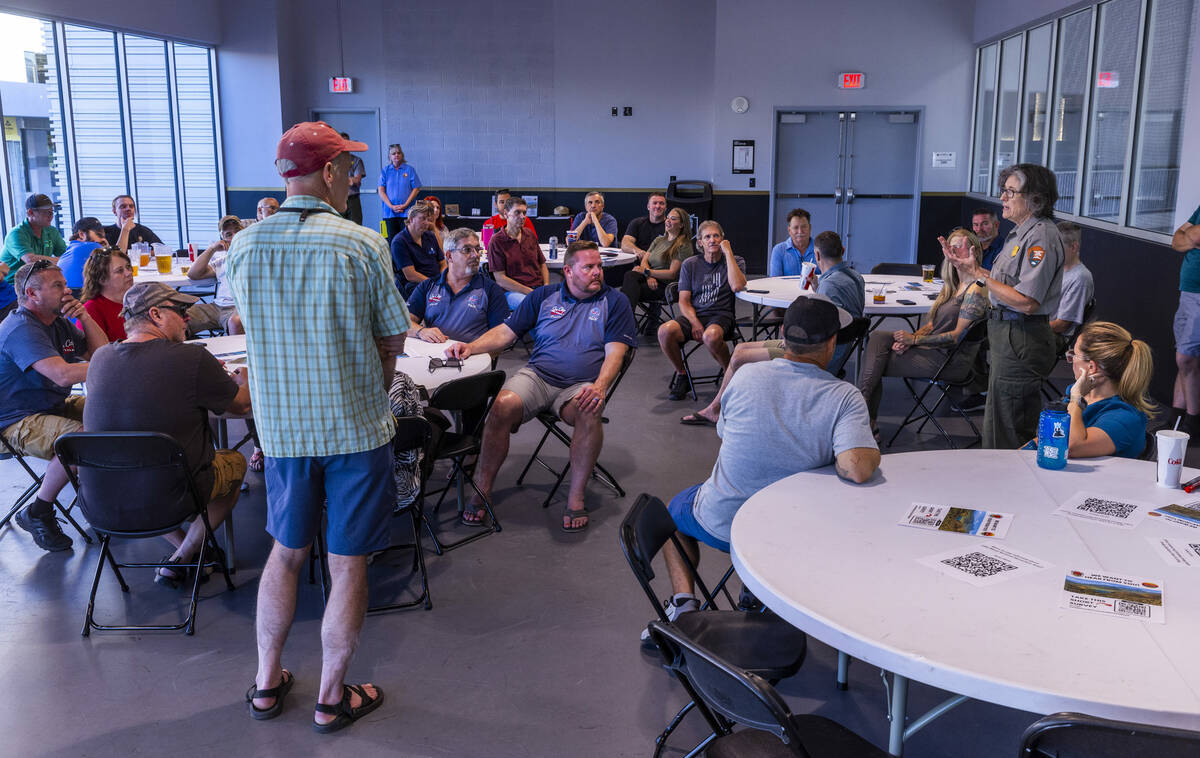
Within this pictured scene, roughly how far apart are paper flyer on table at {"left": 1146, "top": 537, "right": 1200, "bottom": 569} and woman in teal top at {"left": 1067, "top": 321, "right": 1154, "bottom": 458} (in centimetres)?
77

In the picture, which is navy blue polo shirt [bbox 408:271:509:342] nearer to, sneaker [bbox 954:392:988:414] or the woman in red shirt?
the woman in red shirt

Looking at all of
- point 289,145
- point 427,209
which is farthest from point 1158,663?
point 427,209

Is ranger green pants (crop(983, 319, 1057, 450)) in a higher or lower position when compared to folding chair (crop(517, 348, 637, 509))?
higher

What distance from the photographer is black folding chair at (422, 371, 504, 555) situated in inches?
161

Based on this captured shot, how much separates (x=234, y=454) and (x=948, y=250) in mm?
3930

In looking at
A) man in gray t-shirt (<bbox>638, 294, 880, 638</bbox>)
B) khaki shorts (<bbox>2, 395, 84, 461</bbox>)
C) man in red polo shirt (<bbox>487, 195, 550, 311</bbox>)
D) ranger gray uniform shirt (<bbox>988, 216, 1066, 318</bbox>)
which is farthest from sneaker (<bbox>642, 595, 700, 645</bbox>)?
man in red polo shirt (<bbox>487, 195, 550, 311</bbox>)

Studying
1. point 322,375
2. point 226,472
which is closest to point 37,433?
point 226,472

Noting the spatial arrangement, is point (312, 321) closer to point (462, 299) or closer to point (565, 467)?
point (565, 467)

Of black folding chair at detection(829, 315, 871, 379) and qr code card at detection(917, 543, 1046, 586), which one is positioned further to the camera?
black folding chair at detection(829, 315, 871, 379)

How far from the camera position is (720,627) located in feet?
8.60

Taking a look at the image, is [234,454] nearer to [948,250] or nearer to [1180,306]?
[948,250]

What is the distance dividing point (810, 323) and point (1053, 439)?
2.74ft

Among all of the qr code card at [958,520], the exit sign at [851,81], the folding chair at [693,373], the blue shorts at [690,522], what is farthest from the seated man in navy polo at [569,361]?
the exit sign at [851,81]

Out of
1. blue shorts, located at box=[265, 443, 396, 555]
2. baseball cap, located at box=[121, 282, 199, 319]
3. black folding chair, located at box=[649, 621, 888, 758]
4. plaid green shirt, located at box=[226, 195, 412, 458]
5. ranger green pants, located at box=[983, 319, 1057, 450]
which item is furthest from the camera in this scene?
ranger green pants, located at box=[983, 319, 1057, 450]
